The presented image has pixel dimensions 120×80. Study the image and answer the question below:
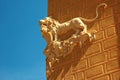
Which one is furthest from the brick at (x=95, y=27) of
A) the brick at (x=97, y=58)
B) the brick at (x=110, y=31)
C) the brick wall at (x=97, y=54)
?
the brick at (x=97, y=58)

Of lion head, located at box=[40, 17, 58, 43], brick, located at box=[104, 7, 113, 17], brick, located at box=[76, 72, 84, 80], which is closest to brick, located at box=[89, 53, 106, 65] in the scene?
brick, located at box=[76, 72, 84, 80]

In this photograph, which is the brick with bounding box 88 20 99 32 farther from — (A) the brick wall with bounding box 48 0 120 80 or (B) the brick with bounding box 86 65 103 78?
(B) the brick with bounding box 86 65 103 78

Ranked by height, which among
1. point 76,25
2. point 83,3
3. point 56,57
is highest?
point 83,3

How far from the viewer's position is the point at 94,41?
2.94 meters

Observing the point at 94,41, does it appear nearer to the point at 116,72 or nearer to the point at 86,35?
the point at 86,35

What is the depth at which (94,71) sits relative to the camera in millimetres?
2795

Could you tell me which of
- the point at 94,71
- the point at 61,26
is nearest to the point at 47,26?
the point at 61,26

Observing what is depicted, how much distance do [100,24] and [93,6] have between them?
198 mm

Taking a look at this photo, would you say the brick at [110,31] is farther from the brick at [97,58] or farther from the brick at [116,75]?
the brick at [116,75]

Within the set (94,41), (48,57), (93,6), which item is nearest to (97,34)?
(94,41)

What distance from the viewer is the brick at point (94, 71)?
2769 mm

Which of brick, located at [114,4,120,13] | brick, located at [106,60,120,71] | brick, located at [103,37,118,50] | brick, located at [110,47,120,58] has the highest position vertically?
brick, located at [114,4,120,13]

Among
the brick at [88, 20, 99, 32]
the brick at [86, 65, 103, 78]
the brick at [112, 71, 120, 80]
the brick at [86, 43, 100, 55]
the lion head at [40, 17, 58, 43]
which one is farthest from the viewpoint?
the lion head at [40, 17, 58, 43]

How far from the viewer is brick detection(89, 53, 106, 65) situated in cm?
281
